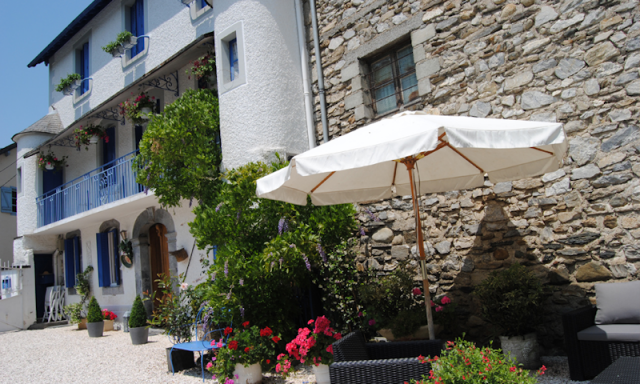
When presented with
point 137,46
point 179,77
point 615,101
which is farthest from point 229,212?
point 137,46

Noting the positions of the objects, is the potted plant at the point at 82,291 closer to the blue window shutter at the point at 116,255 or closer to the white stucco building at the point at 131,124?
the white stucco building at the point at 131,124

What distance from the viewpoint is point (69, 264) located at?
12305 millimetres

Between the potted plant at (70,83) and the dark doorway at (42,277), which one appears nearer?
the potted plant at (70,83)

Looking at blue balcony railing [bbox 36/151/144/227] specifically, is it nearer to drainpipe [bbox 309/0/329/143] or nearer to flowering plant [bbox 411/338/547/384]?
drainpipe [bbox 309/0/329/143]

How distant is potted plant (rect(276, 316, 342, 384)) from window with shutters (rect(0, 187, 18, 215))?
49.5ft

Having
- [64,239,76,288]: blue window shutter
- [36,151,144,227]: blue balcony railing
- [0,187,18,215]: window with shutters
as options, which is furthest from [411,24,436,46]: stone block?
[0,187,18,215]: window with shutters

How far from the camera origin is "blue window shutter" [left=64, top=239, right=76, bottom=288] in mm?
12250

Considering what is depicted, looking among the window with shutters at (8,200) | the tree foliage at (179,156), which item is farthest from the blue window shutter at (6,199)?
the tree foliage at (179,156)

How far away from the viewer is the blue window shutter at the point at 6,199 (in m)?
15.1

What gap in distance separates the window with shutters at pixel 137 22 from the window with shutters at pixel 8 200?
8.32 meters

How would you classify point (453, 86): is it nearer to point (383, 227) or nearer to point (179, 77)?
point (383, 227)

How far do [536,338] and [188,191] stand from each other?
4.92 metres

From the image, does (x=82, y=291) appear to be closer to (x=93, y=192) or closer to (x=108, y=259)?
(x=108, y=259)

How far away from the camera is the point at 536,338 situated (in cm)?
398
